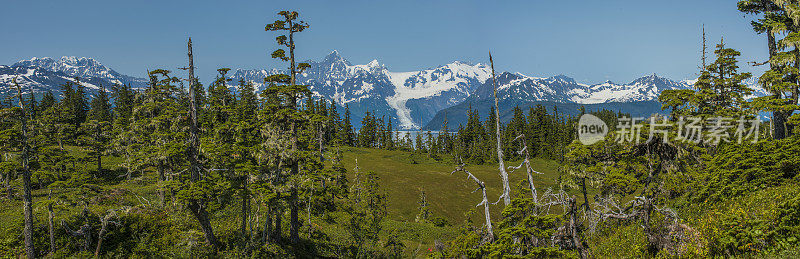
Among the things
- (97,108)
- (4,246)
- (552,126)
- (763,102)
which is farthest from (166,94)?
(552,126)

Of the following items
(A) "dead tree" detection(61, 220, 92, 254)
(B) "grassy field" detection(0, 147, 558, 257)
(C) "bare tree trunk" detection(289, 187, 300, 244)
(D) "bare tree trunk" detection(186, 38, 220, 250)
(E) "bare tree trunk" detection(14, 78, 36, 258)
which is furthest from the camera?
(C) "bare tree trunk" detection(289, 187, 300, 244)

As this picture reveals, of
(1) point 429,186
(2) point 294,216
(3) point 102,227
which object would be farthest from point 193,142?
(1) point 429,186

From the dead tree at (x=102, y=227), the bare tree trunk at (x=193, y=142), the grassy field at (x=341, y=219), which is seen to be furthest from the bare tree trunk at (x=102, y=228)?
the bare tree trunk at (x=193, y=142)

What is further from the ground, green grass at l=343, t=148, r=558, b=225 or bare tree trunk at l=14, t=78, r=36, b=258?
bare tree trunk at l=14, t=78, r=36, b=258

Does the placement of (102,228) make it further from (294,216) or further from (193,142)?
(294,216)

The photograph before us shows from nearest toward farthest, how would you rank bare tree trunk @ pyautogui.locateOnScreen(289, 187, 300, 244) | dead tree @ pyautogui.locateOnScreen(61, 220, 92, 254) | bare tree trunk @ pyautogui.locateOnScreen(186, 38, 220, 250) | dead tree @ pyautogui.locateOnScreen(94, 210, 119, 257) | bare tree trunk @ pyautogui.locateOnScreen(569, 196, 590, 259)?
1. bare tree trunk @ pyautogui.locateOnScreen(569, 196, 590, 259)
2. bare tree trunk @ pyautogui.locateOnScreen(186, 38, 220, 250)
3. dead tree @ pyautogui.locateOnScreen(61, 220, 92, 254)
4. dead tree @ pyautogui.locateOnScreen(94, 210, 119, 257)
5. bare tree trunk @ pyautogui.locateOnScreen(289, 187, 300, 244)

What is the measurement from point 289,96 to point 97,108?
92.1 metres

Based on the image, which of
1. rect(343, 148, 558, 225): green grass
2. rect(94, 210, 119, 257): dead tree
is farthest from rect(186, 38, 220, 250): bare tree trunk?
rect(343, 148, 558, 225): green grass

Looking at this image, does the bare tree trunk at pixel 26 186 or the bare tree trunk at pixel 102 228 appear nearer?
the bare tree trunk at pixel 26 186

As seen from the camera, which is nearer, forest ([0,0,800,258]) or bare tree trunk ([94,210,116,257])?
forest ([0,0,800,258])

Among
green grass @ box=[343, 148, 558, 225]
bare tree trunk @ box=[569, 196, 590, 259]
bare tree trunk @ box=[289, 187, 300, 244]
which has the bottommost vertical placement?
green grass @ box=[343, 148, 558, 225]

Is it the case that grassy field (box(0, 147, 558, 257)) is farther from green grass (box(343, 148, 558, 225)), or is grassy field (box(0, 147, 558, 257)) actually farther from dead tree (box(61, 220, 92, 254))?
dead tree (box(61, 220, 92, 254))

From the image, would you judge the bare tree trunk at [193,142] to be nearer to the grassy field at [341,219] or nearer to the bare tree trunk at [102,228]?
the grassy field at [341,219]

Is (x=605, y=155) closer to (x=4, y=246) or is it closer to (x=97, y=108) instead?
(x=4, y=246)
